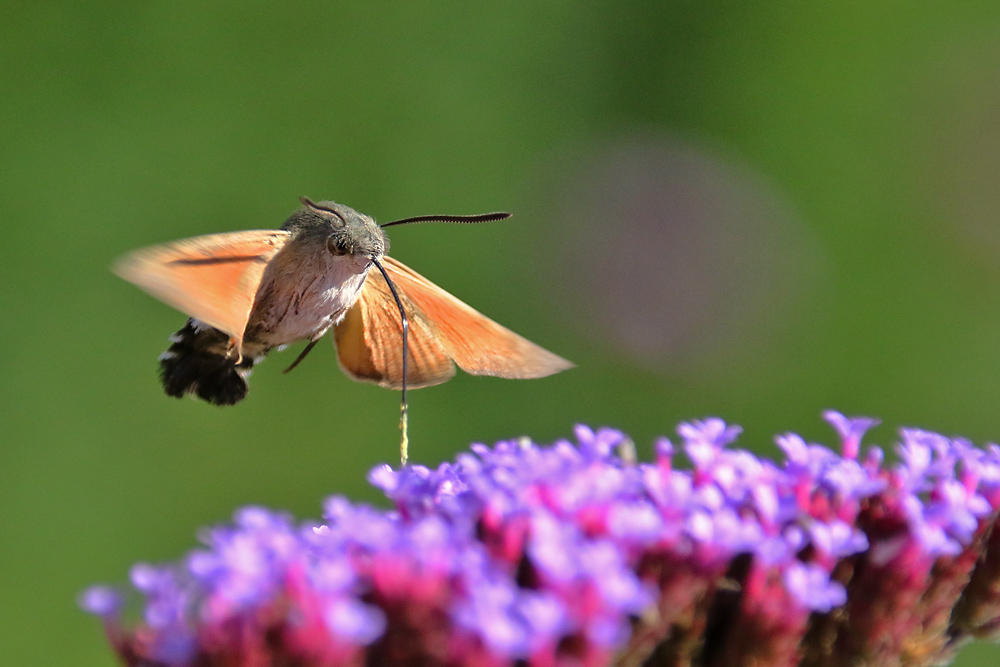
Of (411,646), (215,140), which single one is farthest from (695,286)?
(411,646)

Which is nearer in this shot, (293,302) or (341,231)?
(341,231)

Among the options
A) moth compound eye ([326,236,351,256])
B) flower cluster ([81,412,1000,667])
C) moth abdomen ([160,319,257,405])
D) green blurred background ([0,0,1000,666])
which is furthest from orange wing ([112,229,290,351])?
green blurred background ([0,0,1000,666])

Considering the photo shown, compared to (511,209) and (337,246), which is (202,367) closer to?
(337,246)

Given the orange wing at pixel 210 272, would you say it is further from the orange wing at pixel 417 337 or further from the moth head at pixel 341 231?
the orange wing at pixel 417 337

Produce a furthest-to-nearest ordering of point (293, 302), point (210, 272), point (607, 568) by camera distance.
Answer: point (293, 302)
point (210, 272)
point (607, 568)

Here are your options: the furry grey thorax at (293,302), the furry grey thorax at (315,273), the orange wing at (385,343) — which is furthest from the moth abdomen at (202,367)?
the orange wing at (385,343)

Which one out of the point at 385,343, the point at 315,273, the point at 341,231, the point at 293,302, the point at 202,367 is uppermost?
the point at 341,231

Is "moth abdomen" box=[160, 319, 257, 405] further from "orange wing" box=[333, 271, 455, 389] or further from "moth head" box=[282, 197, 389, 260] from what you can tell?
"moth head" box=[282, 197, 389, 260]

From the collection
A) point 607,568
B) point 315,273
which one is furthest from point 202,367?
point 607,568
